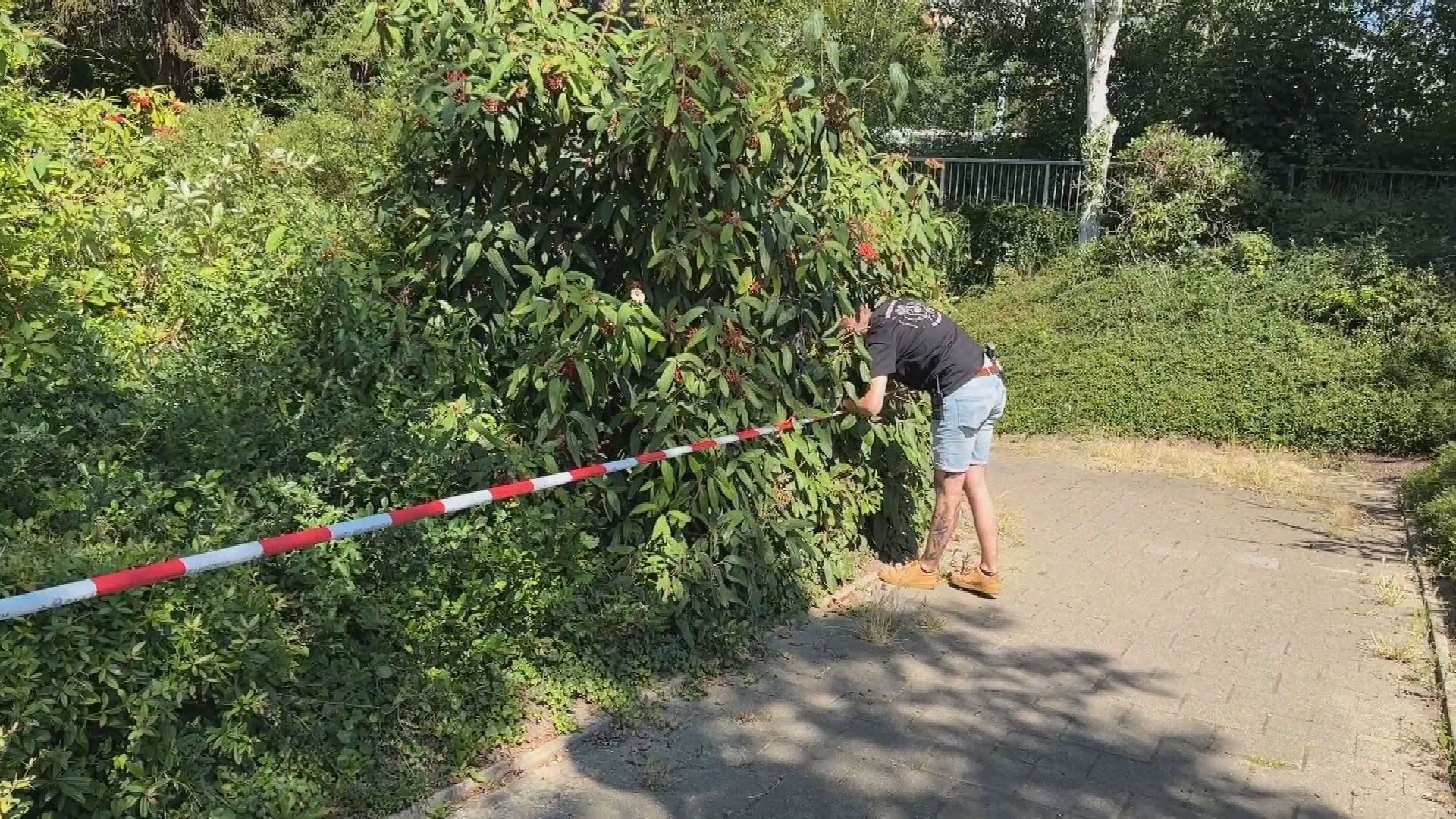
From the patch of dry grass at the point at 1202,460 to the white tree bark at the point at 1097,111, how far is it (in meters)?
4.88

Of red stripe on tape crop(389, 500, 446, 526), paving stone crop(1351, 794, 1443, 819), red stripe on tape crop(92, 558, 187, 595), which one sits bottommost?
paving stone crop(1351, 794, 1443, 819)

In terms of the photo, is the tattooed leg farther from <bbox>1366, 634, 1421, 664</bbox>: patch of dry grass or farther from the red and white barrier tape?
<bbox>1366, 634, 1421, 664</bbox>: patch of dry grass

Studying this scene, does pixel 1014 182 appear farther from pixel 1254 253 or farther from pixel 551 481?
pixel 551 481

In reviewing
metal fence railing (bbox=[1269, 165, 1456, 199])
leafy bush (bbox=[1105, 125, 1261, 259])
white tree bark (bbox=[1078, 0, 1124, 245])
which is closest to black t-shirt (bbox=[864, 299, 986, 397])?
leafy bush (bbox=[1105, 125, 1261, 259])

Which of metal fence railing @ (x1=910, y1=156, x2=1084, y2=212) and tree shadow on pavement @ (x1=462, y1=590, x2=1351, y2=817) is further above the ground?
metal fence railing @ (x1=910, y1=156, x2=1084, y2=212)

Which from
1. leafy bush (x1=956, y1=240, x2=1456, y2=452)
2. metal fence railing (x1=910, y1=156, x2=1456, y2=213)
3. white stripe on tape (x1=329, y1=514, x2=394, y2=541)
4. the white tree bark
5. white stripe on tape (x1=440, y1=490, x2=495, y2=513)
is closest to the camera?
white stripe on tape (x1=329, y1=514, x2=394, y2=541)

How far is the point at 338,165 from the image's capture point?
→ 659cm

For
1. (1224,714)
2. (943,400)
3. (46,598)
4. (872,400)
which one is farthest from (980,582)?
(46,598)

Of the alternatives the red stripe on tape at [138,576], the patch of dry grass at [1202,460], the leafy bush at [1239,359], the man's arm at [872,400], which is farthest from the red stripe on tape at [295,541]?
the leafy bush at [1239,359]

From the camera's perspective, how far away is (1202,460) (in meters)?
9.35

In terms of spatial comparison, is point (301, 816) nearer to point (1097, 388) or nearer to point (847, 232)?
point (847, 232)

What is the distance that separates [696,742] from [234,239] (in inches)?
128

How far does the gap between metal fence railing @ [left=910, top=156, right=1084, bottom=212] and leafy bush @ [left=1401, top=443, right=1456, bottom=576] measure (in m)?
7.92

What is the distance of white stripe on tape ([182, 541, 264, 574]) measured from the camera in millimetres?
2672
